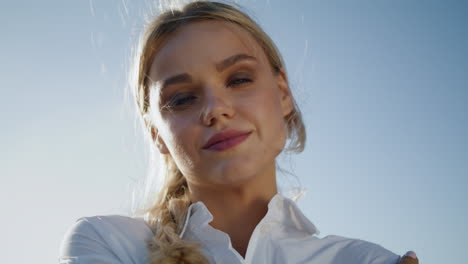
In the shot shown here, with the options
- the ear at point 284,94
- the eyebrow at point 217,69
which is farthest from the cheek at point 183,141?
the ear at point 284,94

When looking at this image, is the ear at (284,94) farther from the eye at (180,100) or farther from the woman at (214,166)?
the eye at (180,100)

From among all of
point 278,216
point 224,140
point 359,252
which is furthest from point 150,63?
point 359,252

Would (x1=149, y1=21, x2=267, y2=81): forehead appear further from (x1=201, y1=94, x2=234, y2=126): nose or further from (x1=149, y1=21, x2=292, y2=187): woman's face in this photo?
(x1=201, y1=94, x2=234, y2=126): nose

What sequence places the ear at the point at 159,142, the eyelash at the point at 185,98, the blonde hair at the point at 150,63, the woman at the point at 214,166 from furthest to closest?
the ear at the point at 159,142 → the blonde hair at the point at 150,63 → the eyelash at the point at 185,98 → the woman at the point at 214,166

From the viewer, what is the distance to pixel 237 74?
2.33 meters

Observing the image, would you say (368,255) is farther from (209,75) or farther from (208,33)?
(208,33)

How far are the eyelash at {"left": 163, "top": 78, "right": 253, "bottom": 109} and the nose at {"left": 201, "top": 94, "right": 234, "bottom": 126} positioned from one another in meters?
0.13

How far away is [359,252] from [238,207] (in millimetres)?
666

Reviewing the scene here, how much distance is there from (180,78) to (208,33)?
318mm

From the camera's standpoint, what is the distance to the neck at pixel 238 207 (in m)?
2.30

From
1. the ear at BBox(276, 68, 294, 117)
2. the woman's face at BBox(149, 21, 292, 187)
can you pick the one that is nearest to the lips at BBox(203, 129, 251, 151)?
the woman's face at BBox(149, 21, 292, 187)

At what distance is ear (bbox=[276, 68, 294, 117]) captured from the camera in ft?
9.12

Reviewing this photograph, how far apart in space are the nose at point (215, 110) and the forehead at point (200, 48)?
190 mm

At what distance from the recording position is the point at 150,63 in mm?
2578
